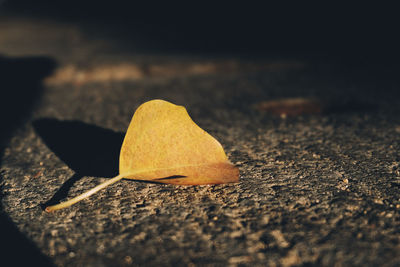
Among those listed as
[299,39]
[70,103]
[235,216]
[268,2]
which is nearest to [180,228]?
[235,216]

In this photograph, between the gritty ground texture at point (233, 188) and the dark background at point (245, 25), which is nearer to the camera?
the gritty ground texture at point (233, 188)

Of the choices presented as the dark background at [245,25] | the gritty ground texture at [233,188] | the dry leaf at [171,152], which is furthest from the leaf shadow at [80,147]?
the dark background at [245,25]

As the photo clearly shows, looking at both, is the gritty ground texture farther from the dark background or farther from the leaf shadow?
the dark background

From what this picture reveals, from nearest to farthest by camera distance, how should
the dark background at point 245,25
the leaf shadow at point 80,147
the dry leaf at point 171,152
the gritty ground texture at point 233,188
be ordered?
the gritty ground texture at point 233,188, the dry leaf at point 171,152, the leaf shadow at point 80,147, the dark background at point 245,25

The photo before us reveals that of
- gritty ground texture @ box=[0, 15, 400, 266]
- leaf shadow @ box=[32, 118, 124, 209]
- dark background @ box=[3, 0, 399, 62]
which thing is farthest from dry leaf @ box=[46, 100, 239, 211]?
dark background @ box=[3, 0, 399, 62]

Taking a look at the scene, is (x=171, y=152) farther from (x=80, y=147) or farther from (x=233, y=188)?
(x=80, y=147)

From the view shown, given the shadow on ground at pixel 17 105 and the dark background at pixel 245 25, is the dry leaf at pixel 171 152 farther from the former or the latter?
the dark background at pixel 245 25
